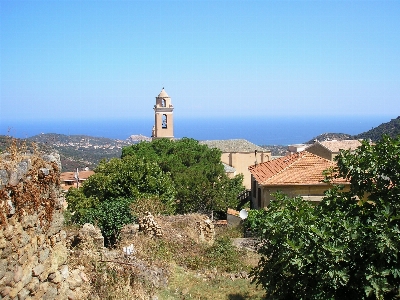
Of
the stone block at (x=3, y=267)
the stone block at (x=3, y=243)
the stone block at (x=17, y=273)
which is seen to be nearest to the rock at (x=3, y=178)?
the stone block at (x=3, y=243)

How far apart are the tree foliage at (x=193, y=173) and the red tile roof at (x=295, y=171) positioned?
8.86 ft

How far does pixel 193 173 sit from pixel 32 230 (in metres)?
20.7

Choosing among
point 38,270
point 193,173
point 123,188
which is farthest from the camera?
point 193,173

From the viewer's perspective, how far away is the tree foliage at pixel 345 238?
23.5 feet

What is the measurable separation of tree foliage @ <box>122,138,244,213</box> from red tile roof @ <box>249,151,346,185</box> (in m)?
2.70

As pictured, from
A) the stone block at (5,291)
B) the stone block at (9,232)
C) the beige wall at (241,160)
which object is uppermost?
the stone block at (9,232)

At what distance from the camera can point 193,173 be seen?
26.8 meters

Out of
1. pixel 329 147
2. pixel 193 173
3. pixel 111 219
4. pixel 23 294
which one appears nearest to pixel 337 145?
pixel 329 147

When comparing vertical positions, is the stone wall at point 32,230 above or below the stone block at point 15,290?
above

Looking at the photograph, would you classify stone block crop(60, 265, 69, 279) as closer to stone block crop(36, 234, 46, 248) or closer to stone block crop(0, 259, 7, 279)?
stone block crop(36, 234, 46, 248)

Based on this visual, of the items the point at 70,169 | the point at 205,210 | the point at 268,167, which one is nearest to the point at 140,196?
the point at 205,210

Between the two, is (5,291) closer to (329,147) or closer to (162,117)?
(329,147)

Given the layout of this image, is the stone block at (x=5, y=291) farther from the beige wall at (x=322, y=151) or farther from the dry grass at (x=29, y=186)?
the beige wall at (x=322, y=151)

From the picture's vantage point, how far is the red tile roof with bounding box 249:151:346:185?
21.4 meters
